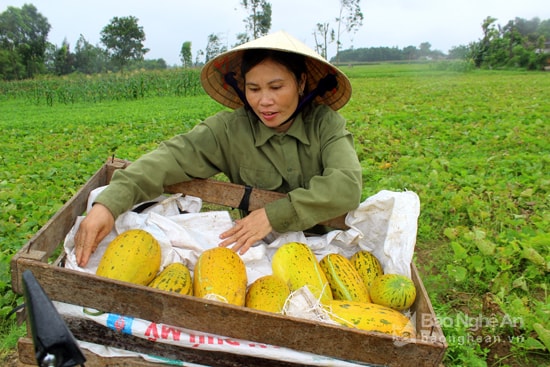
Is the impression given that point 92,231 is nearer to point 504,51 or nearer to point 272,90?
point 272,90

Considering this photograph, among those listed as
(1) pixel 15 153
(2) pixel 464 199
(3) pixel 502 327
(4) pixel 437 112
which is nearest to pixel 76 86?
(1) pixel 15 153

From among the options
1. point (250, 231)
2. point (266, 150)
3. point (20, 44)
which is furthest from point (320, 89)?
point (20, 44)

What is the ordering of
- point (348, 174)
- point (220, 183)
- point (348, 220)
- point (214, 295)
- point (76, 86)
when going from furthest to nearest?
point (76, 86) → point (220, 183) → point (348, 220) → point (348, 174) → point (214, 295)

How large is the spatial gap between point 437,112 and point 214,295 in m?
8.90

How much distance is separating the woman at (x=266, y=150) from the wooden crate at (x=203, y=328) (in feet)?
1.38

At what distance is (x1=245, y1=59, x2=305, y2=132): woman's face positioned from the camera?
2.32 meters

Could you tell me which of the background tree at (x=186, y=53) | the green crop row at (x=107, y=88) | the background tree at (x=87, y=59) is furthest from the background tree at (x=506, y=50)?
the background tree at (x=87, y=59)

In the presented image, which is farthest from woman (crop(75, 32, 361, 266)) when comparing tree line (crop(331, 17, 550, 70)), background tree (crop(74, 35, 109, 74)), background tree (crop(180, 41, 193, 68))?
background tree (crop(74, 35, 109, 74))

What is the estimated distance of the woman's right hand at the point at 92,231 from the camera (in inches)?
77.2

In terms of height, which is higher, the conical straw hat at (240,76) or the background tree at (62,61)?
the background tree at (62,61)

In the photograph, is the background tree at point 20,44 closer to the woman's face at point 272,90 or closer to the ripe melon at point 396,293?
the woman's face at point 272,90

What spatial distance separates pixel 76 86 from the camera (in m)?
19.4

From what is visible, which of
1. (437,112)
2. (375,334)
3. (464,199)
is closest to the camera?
(375,334)

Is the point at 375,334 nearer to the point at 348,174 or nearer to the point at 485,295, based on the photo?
the point at 348,174
